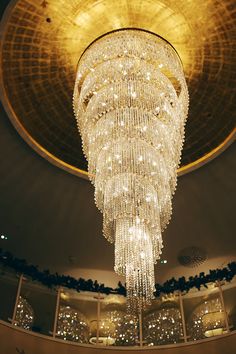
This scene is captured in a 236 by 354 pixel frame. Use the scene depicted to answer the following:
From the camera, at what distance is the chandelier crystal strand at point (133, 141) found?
19.6 ft

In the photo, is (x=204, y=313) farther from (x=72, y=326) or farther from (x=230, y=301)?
(x=72, y=326)

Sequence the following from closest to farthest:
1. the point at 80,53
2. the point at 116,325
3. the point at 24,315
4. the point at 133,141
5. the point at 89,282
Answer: the point at 133,141
the point at 80,53
the point at 24,315
the point at 116,325
the point at 89,282

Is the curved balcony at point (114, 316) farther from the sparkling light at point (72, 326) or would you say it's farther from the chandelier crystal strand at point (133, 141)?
the chandelier crystal strand at point (133, 141)

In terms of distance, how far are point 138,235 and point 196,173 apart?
3.50 metres

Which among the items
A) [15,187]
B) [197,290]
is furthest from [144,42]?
[197,290]

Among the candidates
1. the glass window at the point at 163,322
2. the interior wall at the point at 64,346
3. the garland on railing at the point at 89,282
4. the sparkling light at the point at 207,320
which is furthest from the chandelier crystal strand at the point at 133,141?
the garland on railing at the point at 89,282

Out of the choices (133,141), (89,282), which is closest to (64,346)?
(89,282)

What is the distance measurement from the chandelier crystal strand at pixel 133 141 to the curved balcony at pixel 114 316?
8.28 ft

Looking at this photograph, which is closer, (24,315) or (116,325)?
(24,315)

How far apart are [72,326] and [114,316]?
0.75 metres

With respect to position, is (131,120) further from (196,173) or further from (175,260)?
(175,260)

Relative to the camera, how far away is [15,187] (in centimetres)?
947

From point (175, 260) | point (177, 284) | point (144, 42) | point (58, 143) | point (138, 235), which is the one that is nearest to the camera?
point (138, 235)

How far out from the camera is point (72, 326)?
8.51 m
